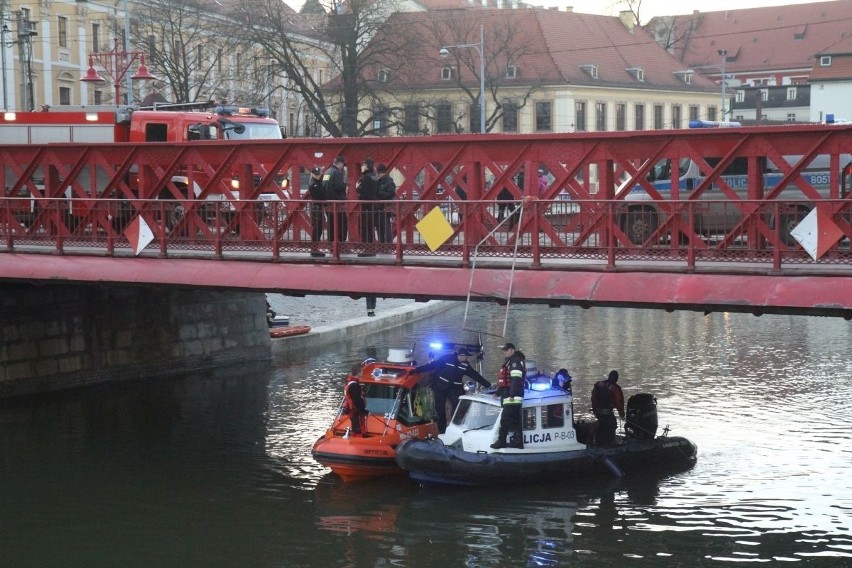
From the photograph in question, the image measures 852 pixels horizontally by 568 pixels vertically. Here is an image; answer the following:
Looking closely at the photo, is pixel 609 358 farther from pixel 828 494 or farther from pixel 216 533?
pixel 216 533

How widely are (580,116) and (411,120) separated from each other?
1316 centimetres

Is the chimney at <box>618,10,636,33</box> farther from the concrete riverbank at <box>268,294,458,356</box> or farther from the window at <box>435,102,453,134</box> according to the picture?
the concrete riverbank at <box>268,294,458,356</box>

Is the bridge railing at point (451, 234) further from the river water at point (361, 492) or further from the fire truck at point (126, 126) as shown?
the fire truck at point (126, 126)

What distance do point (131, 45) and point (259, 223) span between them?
38578 mm

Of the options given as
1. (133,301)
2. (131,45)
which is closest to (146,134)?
(133,301)

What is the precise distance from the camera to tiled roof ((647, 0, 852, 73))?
111 meters

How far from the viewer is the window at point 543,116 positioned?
79.5 m

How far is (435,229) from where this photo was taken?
20109 millimetres

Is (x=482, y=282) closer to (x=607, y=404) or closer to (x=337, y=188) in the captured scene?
(x=337, y=188)

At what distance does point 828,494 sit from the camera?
20.9 m

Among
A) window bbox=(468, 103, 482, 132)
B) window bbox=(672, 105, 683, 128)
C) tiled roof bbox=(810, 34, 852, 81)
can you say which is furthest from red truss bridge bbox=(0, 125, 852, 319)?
tiled roof bbox=(810, 34, 852, 81)

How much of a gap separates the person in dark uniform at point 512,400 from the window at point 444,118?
50.7 metres

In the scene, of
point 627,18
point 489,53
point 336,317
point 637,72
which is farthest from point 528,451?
point 627,18

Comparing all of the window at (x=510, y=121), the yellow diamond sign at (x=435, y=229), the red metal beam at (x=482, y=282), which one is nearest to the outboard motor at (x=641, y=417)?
the red metal beam at (x=482, y=282)
